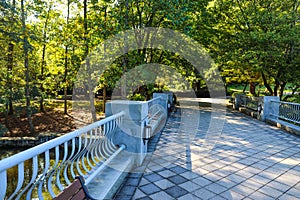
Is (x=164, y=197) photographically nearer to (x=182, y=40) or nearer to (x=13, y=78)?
(x=182, y=40)

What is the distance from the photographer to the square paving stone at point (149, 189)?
9.04ft

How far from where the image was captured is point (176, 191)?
2.79 meters

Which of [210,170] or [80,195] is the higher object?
[80,195]

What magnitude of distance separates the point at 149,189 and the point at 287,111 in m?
6.49

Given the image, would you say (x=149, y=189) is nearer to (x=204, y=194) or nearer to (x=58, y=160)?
(x=204, y=194)

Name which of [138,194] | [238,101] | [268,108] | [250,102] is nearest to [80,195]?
[138,194]

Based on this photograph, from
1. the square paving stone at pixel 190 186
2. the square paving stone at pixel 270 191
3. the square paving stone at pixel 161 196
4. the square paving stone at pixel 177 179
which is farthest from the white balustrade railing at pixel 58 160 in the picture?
the square paving stone at pixel 270 191

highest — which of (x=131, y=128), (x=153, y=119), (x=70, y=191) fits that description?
(x=131, y=128)

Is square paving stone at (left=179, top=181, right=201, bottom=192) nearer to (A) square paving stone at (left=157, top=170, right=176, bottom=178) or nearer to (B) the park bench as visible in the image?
(A) square paving stone at (left=157, top=170, right=176, bottom=178)

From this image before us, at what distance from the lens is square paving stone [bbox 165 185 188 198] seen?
2.69 m

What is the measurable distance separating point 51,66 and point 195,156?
9622mm

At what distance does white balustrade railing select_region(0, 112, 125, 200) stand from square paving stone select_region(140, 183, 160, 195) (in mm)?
610

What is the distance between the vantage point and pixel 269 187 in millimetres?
2936

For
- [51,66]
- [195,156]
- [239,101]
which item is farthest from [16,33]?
[239,101]
